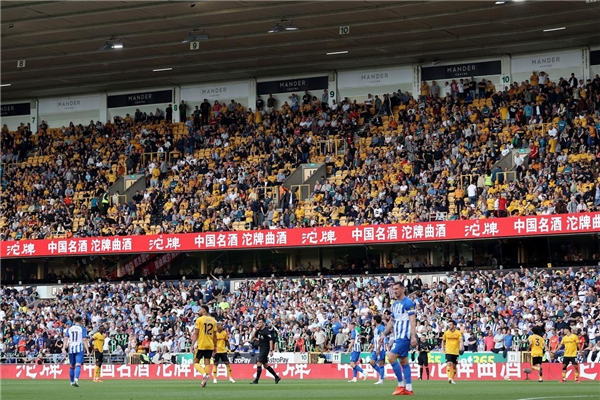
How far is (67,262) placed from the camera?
173 ft

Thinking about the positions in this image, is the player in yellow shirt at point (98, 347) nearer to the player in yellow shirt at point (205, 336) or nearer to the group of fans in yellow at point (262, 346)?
the group of fans in yellow at point (262, 346)

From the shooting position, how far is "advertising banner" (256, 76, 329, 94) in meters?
53.5

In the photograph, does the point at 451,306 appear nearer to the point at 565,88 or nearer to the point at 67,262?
the point at 565,88

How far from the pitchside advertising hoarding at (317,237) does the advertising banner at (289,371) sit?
958cm

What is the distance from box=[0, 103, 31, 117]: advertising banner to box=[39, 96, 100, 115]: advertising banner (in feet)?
3.17

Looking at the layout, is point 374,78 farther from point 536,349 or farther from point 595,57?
point 536,349

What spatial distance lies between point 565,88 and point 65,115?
29.0 meters

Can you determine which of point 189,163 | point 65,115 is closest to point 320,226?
point 189,163

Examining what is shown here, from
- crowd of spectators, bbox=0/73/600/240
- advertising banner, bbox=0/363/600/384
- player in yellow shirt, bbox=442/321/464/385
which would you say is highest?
crowd of spectators, bbox=0/73/600/240

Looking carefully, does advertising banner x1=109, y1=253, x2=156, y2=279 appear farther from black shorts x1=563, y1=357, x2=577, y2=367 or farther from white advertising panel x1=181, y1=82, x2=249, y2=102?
black shorts x1=563, y1=357, x2=577, y2=367

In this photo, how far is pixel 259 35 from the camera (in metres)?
46.2

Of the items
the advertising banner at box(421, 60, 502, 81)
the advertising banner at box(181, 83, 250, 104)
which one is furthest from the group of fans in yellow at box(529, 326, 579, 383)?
the advertising banner at box(181, 83, 250, 104)

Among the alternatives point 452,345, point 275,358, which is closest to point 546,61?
point 275,358

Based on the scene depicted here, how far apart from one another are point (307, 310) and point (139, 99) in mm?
22700
